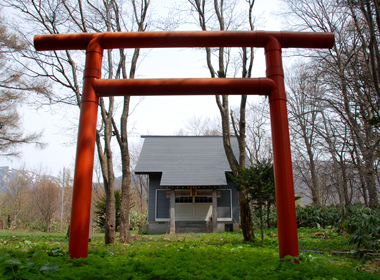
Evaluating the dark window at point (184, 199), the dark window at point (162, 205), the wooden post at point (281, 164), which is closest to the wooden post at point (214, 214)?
the dark window at point (184, 199)

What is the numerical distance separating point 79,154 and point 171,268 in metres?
2.45

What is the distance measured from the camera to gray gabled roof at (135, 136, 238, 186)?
1634cm

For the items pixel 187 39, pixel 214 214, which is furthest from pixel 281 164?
pixel 214 214

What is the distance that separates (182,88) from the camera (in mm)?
5059

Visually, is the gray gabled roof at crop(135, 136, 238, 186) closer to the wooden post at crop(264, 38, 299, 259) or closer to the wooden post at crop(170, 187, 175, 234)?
the wooden post at crop(170, 187, 175, 234)

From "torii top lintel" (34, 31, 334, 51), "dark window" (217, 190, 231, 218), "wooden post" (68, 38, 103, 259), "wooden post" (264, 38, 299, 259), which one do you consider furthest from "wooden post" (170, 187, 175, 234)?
"torii top lintel" (34, 31, 334, 51)

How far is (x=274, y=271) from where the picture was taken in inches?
147

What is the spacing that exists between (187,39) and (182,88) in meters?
1.01

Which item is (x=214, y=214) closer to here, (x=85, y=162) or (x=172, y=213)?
(x=172, y=213)

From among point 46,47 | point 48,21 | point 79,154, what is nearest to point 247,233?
point 79,154

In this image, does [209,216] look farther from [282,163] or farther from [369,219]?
[282,163]

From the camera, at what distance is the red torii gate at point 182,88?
4641 mm

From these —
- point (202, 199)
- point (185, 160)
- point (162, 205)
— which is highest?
point (185, 160)

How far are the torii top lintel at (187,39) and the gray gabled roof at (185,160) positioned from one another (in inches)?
442
